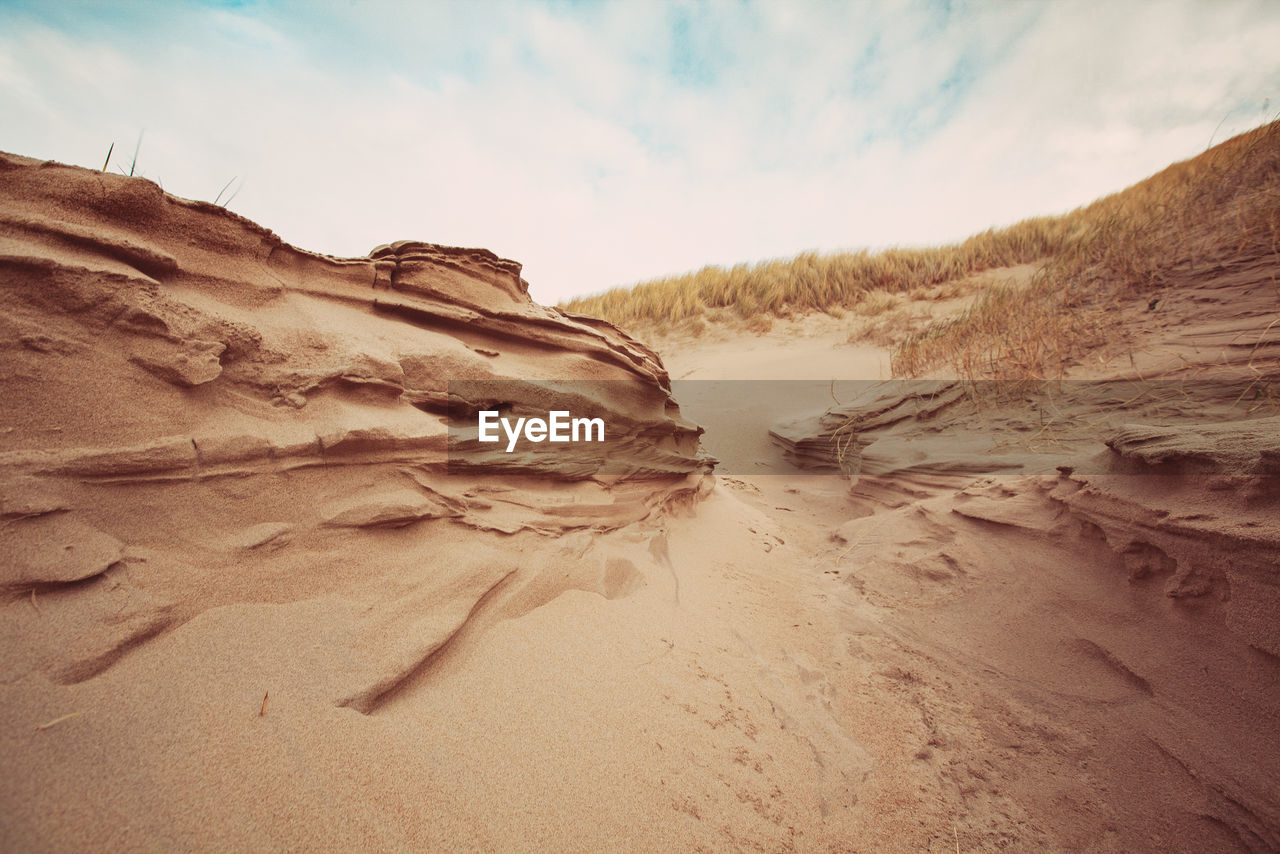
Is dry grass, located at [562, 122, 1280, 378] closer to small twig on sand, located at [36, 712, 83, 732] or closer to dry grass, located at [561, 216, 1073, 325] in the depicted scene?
dry grass, located at [561, 216, 1073, 325]

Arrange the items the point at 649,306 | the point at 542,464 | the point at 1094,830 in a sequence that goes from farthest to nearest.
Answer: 1. the point at 649,306
2. the point at 542,464
3. the point at 1094,830

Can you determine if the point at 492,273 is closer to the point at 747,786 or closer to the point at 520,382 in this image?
the point at 520,382

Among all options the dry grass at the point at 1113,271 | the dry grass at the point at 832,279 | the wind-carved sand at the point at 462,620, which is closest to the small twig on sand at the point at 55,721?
the wind-carved sand at the point at 462,620

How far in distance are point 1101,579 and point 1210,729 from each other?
0.67 metres

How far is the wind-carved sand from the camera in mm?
1071

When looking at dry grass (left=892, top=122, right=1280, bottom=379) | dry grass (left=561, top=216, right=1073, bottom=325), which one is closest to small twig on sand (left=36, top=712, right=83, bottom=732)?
dry grass (left=892, top=122, right=1280, bottom=379)

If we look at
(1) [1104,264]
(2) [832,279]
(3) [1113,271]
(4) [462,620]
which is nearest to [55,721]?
(4) [462,620]

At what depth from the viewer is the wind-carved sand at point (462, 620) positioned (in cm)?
107

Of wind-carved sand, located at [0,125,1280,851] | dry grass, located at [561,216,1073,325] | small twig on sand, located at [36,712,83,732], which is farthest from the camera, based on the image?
dry grass, located at [561,216,1073,325]

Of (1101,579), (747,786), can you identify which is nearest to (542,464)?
(747,786)

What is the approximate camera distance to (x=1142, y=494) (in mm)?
2020

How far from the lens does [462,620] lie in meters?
1.63

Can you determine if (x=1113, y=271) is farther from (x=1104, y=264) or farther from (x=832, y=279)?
(x=832, y=279)

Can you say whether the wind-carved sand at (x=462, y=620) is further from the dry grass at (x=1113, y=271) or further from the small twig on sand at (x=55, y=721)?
the dry grass at (x=1113, y=271)
